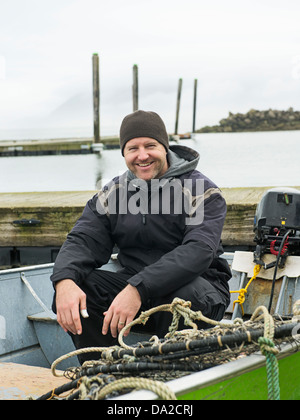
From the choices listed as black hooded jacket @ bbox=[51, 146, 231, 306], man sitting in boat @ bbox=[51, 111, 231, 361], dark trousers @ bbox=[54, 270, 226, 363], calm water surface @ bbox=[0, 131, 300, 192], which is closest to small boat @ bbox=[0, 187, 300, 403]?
dark trousers @ bbox=[54, 270, 226, 363]

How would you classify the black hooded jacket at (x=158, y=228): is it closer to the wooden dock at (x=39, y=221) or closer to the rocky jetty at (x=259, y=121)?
the wooden dock at (x=39, y=221)

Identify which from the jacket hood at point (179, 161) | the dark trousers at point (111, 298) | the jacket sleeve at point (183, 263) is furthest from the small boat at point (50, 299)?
the jacket hood at point (179, 161)

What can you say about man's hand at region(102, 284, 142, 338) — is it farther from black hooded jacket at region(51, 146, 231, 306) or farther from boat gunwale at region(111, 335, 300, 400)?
boat gunwale at region(111, 335, 300, 400)

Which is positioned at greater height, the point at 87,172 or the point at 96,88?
the point at 96,88

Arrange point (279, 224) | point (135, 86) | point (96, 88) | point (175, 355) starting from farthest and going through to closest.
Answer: point (135, 86)
point (96, 88)
point (279, 224)
point (175, 355)

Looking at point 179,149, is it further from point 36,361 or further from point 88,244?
point 36,361

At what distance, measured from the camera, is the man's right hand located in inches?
110

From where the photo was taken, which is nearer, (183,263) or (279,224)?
(183,263)

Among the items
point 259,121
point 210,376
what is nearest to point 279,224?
point 210,376

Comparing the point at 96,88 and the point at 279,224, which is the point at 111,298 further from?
the point at 96,88

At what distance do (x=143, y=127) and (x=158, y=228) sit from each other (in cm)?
62

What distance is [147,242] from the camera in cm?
319

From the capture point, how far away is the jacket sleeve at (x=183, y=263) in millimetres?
2752
